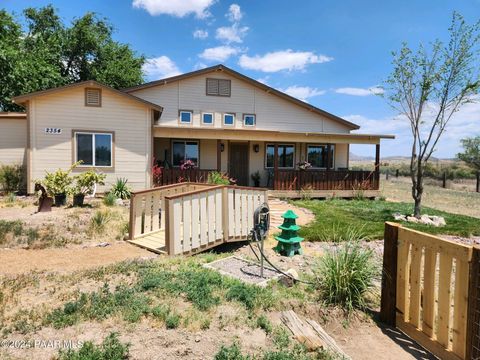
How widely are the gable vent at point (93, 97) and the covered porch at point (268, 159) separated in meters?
2.44

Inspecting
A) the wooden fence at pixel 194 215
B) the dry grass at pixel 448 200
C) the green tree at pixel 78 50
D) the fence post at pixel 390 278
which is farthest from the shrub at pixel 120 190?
the green tree at pixel 78 50

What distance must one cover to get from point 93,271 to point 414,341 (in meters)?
4.21

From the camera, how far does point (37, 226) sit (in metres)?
7.37

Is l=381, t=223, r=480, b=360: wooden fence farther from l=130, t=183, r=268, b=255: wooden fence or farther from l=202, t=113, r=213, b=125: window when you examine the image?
l=202, t=113, r=213, b=125: window

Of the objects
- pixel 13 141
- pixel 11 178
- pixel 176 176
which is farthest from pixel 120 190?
pixel 13 141

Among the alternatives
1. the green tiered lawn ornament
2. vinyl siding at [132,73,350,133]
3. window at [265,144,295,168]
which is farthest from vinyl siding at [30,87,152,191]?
the green tiered lawn ornament

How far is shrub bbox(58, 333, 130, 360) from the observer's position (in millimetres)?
2635

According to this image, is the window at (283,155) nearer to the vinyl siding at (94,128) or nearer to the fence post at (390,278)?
the vinyl siding at (94,128)

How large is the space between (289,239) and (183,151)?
1071cm

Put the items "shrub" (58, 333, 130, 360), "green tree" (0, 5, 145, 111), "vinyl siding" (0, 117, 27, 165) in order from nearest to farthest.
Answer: "shrub" (58, 333, 130, 360) → "vinyl siding" (0, 117, 27, 165) → "green tree" (0, 5, 145, 111)

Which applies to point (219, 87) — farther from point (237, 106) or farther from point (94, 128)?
point (94, 128)

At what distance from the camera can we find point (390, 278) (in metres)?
3.97

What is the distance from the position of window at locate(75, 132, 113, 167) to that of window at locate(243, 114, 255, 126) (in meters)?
7.08

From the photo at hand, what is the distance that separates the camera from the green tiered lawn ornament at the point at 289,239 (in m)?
6.64
